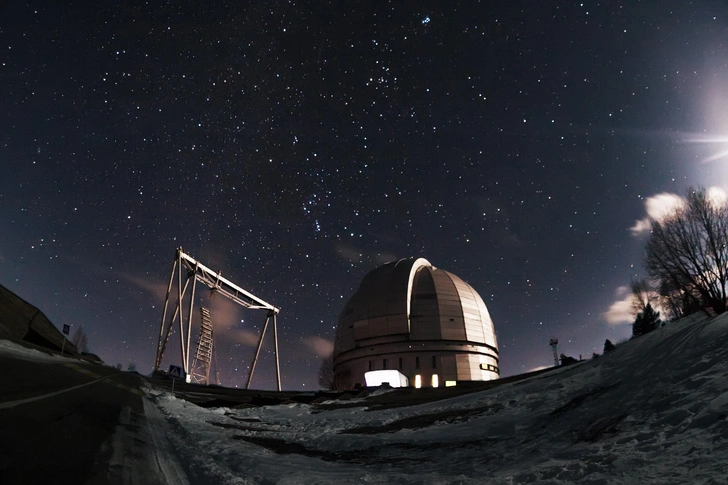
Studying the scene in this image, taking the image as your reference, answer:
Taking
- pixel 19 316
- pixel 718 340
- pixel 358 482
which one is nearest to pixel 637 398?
pixel 718 340

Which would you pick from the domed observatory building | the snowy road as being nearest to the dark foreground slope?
the snowy road

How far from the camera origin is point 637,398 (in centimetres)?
827

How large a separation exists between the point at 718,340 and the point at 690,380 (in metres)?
1.97

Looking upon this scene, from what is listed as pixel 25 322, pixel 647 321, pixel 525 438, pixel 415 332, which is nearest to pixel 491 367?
pixel 415 332

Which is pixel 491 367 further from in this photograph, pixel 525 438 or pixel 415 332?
pixel 525 438

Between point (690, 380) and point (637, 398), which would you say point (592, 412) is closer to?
point (637, 398)

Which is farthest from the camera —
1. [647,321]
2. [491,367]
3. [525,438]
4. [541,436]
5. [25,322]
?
[491,367]

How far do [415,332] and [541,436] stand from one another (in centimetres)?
3937

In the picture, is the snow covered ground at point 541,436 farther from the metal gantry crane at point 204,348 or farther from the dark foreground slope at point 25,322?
the metal gantry crane at point 204,348

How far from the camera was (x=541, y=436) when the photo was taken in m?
8.33

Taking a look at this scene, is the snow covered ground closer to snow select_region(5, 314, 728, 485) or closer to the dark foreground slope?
snow select_region(5, 314, 728, 485)

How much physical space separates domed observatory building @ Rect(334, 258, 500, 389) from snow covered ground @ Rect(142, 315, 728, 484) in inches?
1291

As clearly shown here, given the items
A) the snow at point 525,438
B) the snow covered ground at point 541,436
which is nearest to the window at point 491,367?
the snow covered ground at point 541,436

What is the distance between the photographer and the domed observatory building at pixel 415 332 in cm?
Result: 4600
